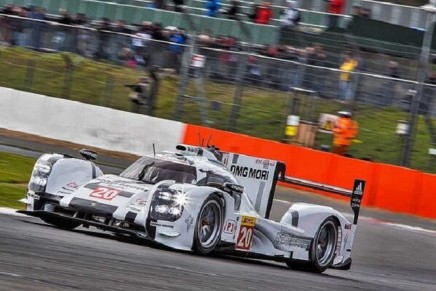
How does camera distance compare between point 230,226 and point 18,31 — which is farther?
point 18,31

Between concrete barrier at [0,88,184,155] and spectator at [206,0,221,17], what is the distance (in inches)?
187

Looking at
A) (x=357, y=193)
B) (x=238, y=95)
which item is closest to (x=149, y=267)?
(x=357, y=193)

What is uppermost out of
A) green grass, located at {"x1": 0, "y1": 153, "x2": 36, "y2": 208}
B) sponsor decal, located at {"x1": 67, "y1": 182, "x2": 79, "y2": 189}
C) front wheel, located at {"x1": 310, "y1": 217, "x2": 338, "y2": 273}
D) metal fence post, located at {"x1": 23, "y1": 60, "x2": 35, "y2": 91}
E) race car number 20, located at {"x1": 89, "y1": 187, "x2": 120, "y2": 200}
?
metal fence post, located at {"x1": 23, "y1": 60, "x2": 35, "y2": 91}

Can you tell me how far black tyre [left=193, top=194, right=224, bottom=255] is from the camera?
1093 centimetres

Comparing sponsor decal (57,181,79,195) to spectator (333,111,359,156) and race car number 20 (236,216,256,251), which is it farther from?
spectator (333,111,359,156)

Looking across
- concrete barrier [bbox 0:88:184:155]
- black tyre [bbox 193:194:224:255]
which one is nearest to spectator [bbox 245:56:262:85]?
concrete barrier [bbox 0:88:184:155]

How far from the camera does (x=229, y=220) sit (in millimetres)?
11359

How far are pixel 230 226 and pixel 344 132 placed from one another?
12169 millimetres

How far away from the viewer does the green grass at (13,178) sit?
14.5 m

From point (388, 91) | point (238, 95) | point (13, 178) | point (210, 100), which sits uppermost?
point (388, 91)

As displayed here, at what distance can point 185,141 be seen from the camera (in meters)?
24.5

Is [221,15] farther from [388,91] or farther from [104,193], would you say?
[104,193]

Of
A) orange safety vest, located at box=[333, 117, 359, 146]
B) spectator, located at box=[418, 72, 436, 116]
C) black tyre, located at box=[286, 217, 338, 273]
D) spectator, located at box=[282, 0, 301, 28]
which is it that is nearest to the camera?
black tyre, located at box=[286, 217, 338, 273]

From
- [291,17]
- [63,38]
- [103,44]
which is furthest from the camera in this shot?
[291,17]
